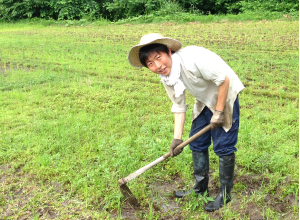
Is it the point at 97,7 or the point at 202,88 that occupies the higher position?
the point at 97,7

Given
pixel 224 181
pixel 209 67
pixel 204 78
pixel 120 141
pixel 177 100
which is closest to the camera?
pixel 209 67

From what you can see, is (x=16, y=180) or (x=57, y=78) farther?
(x=57, y=78)

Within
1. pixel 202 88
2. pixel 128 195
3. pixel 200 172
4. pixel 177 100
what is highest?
pixel 202 88

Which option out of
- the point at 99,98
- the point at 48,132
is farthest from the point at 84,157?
the point at 99,98

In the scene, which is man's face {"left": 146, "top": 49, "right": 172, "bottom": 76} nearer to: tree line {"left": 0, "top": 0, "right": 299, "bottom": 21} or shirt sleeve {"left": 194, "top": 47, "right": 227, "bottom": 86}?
shirt sleeve {"left": 194, "top": 47, "right": 227, "bottom": 86}

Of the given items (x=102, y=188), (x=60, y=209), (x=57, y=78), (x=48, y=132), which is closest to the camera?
(x=60, y=209)

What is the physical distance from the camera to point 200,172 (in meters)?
2.80

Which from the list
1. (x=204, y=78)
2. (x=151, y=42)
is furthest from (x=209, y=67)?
(x=151, y=42)

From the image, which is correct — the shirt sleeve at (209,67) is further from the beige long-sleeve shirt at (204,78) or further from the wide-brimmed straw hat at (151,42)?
the wide-brimmed straw hat at (151,42)

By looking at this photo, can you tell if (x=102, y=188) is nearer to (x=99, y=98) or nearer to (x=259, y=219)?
(x=259, y=219)

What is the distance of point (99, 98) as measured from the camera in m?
5.10

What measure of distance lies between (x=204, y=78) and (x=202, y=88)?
4.6 inches

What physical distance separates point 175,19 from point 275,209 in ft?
34.5

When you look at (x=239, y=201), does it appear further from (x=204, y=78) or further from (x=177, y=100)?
(x=204, y=78)
